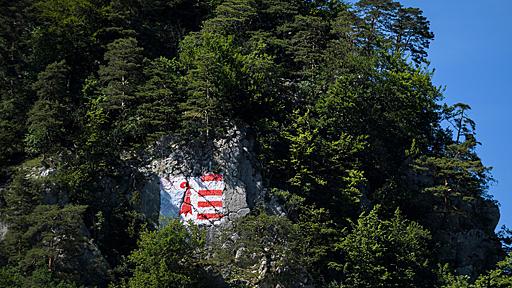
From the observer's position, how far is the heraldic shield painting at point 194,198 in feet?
94.5

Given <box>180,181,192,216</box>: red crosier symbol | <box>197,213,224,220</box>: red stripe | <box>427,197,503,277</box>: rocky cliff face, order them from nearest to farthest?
<box>197,213,224,220</box>: red stripe
<box>180,181,192,216</box>: red crosier symbol
<box>427,197,503,277</box>: rocky cliff face

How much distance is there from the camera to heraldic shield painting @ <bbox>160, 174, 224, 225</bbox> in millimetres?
28812

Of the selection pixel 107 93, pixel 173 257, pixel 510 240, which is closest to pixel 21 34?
pixel 107 93

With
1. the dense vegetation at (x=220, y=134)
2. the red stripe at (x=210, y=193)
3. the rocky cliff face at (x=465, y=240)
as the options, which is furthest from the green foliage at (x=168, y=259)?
the rocky cliff face at (x=465, y=240)

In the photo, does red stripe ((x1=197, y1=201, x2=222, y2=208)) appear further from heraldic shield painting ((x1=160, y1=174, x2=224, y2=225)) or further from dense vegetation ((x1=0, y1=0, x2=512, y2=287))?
dense vegetation ((x1=0, y1=0, x2=512, y2=287))

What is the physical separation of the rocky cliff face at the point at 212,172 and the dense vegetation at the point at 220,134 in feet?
1.44

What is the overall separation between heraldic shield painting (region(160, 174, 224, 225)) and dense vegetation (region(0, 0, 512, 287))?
0.91 meters

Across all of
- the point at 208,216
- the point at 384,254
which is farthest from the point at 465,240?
the point at 208,216

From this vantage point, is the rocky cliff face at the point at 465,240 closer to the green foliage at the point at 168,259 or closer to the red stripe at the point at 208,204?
the red stripe at the point at 208,204

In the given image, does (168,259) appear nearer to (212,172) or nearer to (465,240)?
(212,172)

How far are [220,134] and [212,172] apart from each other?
61.5 inches

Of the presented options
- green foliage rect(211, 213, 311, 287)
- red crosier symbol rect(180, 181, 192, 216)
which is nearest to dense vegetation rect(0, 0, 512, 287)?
green foliage rect(211, 213, 311, 287)

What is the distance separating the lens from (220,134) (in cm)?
3033

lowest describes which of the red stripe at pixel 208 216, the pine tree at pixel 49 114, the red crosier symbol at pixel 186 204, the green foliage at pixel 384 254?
the green foliage at pixel 384 254
